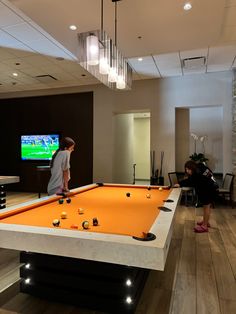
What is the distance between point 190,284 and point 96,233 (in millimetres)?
1387

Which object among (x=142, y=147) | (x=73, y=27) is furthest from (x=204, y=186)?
(x=142, y=147)

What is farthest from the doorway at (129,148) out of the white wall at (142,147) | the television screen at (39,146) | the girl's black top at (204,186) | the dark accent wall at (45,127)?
the girl's black top at (204,186)

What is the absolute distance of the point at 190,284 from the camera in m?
2.37

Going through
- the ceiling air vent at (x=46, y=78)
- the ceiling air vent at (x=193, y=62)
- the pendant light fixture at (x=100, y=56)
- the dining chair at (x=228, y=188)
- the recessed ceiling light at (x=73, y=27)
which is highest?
the ceiling air vent at (x=46, y=78)

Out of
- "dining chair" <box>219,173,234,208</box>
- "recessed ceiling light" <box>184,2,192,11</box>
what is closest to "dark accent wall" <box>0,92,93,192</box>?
"dining chair" <box>219,173,234,208</box>

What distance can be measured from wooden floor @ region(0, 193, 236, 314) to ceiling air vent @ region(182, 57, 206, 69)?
3.62 meters

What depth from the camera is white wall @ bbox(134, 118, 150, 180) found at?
37.7 ft

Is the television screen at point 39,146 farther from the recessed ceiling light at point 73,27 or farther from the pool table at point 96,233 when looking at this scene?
the pool table at point 96,233

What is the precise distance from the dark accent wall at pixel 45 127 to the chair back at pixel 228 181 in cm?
370

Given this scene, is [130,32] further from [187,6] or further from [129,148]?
[129,148]

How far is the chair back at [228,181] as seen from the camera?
227 inches

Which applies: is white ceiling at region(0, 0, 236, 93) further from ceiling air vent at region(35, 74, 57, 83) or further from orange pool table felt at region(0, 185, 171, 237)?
orange pool table felt at region(0, 185, 171, 237)

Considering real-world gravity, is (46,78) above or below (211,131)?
above

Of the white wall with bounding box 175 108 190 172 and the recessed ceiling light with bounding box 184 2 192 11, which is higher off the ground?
the recessed ceiling light with bounding box 184 2 192 11
